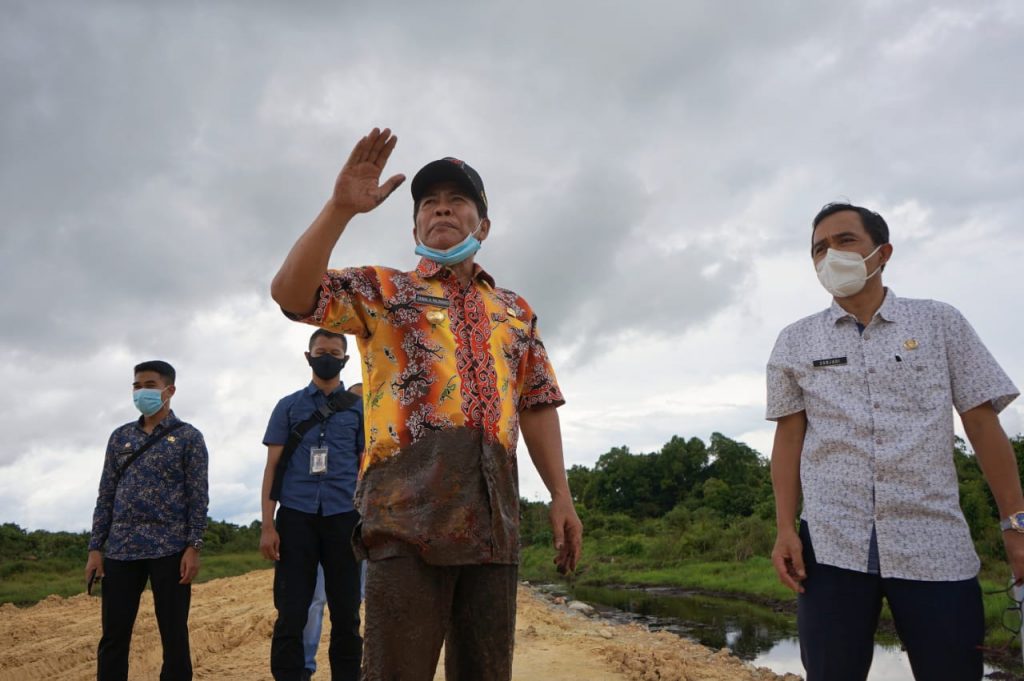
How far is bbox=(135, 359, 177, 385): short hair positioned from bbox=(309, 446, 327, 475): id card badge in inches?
44.0

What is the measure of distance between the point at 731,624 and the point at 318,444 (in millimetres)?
11158

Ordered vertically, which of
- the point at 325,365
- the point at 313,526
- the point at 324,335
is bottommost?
the point at 313,526

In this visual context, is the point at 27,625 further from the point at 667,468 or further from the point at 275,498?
the point at 667,468

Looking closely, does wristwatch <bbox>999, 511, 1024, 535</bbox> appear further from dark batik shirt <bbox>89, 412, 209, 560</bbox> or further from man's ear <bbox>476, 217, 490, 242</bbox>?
dark batik shirt <bbox>89, 412, 209, 560</bbox>

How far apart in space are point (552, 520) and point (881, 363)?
4.23ft

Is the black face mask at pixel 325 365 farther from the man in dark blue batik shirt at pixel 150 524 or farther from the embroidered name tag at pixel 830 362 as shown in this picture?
the embroidered name tag at pixel 830 362

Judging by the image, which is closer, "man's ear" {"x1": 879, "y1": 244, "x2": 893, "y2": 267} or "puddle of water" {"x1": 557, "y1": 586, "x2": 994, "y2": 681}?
"man's ear" {"x1": 879, "y1": 244, "x2": 893, "y2": 267}

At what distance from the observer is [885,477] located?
2.62 m

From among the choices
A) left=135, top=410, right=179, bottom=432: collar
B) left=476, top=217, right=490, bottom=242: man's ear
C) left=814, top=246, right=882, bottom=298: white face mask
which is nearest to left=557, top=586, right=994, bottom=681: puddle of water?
left=814, top=246, right=882, bottom=298: white face mask

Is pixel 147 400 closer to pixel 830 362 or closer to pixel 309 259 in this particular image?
pixel 309 259

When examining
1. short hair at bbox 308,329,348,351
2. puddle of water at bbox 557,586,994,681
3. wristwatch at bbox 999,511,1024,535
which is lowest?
puddle of water at bbox 557,586,994,681

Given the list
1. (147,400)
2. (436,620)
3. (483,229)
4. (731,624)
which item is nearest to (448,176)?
(483,229)

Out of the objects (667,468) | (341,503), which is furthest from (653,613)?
(667,468)

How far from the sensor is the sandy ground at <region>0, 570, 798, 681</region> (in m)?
7.09
